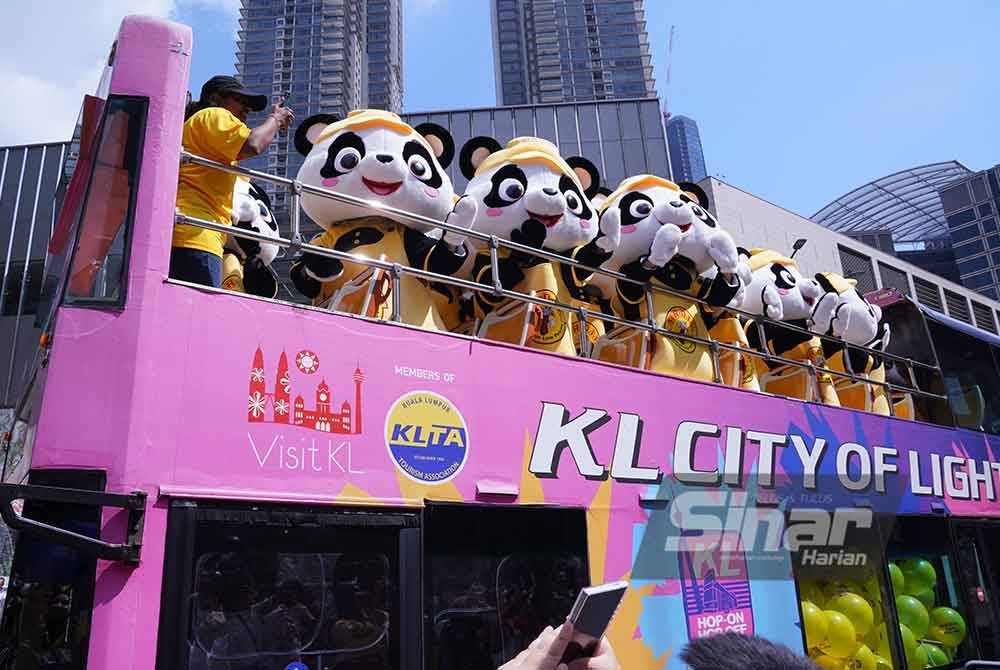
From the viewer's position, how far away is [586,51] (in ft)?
233

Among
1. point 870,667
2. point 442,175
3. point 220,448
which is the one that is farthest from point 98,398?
point 870,667

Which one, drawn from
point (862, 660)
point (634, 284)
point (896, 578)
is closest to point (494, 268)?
point (634, 284)

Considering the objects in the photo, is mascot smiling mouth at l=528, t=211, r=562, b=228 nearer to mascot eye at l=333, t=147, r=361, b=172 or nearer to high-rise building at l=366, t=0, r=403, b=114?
mascot eye at l=333, t=147, r=361, b=172

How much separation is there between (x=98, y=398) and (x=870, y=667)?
15.7 ft

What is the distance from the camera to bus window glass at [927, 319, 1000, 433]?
6.78 metres

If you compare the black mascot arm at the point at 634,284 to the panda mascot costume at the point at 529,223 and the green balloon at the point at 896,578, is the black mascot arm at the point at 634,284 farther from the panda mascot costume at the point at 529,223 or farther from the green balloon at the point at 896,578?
the green balloon at the point at 896,578

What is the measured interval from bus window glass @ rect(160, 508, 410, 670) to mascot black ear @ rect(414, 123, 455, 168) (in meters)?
2.99

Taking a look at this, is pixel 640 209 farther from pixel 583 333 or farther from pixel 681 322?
pixel 583 333

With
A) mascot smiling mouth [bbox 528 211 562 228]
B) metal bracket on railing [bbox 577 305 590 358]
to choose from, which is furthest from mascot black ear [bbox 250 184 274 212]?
metal bracket on railing [bbox 577 305 590 358]

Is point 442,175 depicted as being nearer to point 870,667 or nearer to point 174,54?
point 174,54

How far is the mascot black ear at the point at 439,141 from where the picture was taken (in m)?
5.21

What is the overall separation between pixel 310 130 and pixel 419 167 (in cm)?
102

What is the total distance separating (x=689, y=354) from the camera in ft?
17.3

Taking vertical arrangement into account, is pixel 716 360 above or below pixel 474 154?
below
